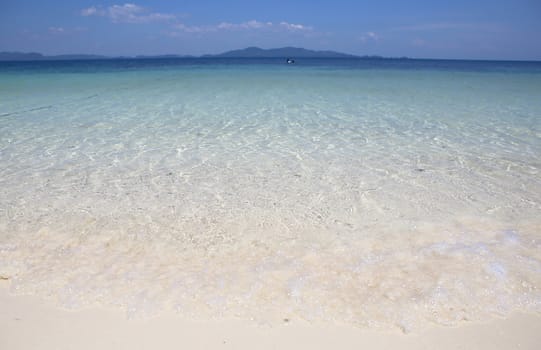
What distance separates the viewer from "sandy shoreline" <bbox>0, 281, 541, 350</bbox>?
212 cm

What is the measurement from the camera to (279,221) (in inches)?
143

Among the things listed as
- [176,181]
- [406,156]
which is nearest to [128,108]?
[176,181]

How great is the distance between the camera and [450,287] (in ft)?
8.46

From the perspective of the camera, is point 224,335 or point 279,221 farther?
point 279,221

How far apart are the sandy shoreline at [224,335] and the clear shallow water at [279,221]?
98 millimetres

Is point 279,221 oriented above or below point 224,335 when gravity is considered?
above

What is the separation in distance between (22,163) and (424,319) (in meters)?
5.51

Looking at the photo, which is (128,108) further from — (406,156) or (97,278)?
(97,278)

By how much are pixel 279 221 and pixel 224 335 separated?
1.55 metres

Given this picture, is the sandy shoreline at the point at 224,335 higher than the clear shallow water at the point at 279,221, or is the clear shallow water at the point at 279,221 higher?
the clear shallow water at the point at 279,221

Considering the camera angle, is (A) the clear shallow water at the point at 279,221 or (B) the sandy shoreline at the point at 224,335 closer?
(B) the sandy shoreline at the point at 224,335

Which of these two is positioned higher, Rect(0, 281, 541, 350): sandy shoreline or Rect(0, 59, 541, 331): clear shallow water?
Rect(0, 59, 541, 331): clear shallow water

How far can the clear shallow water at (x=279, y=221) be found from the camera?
2.51 m

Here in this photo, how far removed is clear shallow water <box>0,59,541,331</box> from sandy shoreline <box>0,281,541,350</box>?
98 mm
